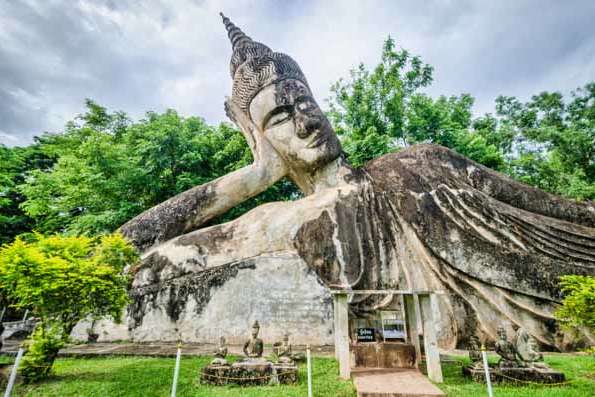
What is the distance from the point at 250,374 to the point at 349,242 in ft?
10.5

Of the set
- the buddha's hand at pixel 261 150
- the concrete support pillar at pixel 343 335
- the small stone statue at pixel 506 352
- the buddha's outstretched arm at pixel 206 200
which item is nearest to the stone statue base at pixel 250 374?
the concrete support pillar at pixel 343 335

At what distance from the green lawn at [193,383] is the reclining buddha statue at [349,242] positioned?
4.22ft

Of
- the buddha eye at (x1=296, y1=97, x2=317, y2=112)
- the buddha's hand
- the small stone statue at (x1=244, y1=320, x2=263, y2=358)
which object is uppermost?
the buddha eye at (x1=296, y1=97, x2=317, y2=112)

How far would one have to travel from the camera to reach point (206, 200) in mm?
7320

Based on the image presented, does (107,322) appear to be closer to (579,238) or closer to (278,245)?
(278,245)

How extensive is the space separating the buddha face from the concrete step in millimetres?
4513

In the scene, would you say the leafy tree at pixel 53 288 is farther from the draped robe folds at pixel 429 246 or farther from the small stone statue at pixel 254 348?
the draped robe folds at pixel 429 246

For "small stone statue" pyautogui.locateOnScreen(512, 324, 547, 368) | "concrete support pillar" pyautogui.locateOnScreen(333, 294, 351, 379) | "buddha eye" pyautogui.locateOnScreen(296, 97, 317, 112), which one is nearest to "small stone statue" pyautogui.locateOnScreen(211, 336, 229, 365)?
"concrete support pillar" pyautogui.locateOnScreen(333, 294, 351, 379)

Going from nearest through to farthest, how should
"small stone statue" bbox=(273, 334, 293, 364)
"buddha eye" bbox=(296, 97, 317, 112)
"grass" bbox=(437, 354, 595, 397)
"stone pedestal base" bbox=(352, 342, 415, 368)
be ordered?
1. "grass" bbox=(437, 354, 595, 397)
2. "small stone statue" bbox=(273, 334, 293, 364)
3. "stone pedestal base" bbox=(352, 342, 415, 368)
4. "buddha eye" bbox=(296, 97, 317, 112)

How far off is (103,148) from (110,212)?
1736 millimetres

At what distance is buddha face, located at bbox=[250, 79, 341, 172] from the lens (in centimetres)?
745

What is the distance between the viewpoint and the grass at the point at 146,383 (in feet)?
11.0

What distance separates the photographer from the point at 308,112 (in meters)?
7.56

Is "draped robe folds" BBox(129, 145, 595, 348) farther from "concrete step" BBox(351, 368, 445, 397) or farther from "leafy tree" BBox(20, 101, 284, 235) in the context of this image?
"leafy tree" BBox(20, 101, 284, 235)
